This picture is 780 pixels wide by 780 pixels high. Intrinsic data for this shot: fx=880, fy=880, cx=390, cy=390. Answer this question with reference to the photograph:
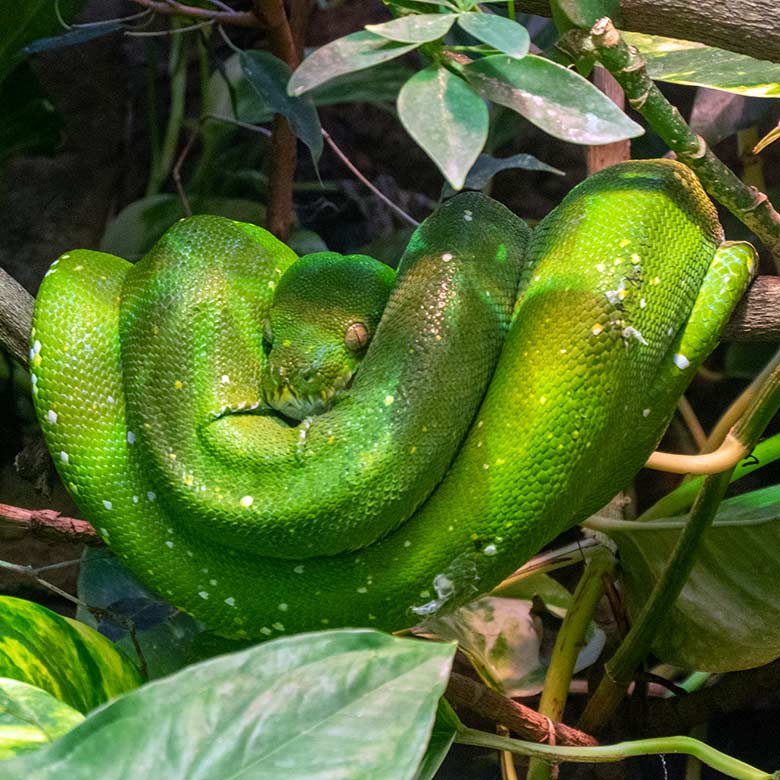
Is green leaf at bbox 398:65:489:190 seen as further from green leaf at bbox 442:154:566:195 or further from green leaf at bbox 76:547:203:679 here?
green leaf at bbox 442:154:566:195

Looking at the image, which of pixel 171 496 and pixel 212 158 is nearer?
pixel 171 496

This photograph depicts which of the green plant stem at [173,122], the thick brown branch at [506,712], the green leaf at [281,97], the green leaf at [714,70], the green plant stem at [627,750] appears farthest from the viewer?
the green plant stem at [173,122]

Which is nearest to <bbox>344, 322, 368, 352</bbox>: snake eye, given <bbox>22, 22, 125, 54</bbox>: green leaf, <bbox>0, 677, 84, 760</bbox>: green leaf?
<bbox>0, 677, 84, 760</bbox>: green leaf

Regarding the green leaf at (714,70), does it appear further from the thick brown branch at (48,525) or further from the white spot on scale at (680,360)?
the thick brown branch at (48,525)

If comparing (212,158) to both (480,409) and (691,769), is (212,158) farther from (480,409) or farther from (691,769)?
(691,769)

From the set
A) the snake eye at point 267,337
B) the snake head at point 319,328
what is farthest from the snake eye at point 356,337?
the snake eye at point 267,337

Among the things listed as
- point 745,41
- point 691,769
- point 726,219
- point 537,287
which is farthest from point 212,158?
point 691,769

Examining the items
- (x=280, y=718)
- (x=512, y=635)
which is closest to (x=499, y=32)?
(x=280, y=718)
